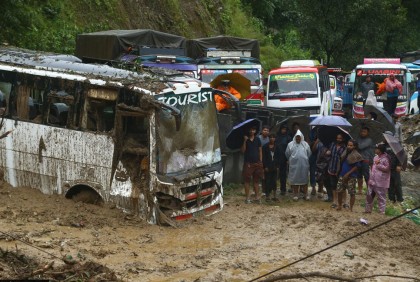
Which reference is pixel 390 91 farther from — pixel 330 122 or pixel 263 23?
pixel 263 23

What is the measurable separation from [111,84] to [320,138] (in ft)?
16.5

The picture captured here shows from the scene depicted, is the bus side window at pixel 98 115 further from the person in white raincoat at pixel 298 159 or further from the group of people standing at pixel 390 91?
the group of people standing at pixel 390 91

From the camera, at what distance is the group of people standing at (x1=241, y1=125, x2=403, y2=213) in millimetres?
13773

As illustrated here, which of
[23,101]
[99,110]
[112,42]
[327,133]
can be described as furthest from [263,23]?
[99,110]

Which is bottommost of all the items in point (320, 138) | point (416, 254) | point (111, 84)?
point (416, 254)

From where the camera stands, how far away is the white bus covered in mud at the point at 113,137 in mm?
11906

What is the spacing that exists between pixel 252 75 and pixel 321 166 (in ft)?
26.8

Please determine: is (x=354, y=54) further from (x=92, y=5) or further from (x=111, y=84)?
(x=111, y=84)

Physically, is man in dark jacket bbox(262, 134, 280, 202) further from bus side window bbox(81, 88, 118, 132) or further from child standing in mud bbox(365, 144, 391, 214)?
bus side window bbox(81, 88, 118, 132)

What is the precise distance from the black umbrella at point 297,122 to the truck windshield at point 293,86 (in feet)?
20.3

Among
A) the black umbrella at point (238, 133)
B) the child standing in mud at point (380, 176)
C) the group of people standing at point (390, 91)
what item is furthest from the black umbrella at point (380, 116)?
the group of people standing at point (390, 91)

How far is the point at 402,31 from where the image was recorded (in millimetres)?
46156

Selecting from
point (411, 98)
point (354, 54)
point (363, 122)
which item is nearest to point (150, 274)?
point (363, 122)

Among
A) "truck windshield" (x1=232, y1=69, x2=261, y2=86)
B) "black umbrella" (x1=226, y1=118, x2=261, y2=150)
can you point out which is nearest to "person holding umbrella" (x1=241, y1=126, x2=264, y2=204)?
"black umbrella" (x1=226, y1=118, x2=261, y2=150)
